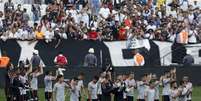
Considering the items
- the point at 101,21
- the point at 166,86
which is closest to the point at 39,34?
the point at 101,21

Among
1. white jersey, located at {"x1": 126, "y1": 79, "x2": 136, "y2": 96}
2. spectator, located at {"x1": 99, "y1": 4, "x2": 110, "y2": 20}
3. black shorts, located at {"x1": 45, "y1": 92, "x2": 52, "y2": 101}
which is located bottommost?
black shorts, located at {"x1": 45, "y1": 92, "x2": 52, "y2": 101}

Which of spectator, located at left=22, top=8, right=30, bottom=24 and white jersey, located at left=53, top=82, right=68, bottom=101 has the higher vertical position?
spectator, located at left=22, top=8, right=30, bottom=24

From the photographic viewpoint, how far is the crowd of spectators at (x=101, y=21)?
126ft

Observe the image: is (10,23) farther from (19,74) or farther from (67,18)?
(19,74)

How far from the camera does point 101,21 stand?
133 feet

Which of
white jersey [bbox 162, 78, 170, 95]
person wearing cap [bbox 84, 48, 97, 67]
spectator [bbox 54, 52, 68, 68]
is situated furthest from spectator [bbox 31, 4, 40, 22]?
white jersey [bbox 162, 78, 170, 95]

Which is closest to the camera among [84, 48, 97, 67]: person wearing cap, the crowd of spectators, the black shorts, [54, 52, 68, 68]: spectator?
the black shorts

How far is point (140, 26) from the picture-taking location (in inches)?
1628

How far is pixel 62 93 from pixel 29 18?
1113 centimetres

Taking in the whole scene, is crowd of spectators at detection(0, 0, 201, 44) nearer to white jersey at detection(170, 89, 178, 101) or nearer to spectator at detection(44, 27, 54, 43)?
spectator at detection(44, 27, 54, 43)

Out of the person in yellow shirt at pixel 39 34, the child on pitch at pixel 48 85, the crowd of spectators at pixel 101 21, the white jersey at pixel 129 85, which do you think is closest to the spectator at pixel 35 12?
the crowd of spectators at pixel 101 21

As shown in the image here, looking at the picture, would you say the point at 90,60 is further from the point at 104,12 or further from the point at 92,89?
Answer: the point at 92,89

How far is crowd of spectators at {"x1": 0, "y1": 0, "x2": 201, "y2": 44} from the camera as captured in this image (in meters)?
38.3

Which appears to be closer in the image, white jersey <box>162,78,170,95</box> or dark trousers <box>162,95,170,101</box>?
white jersey <box>162,78,170,95</box>
